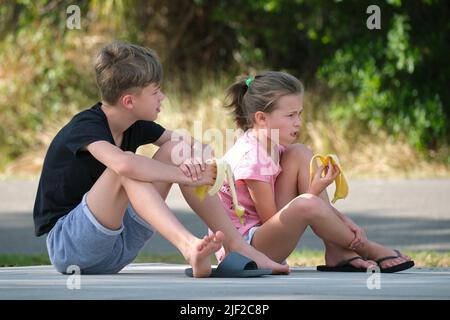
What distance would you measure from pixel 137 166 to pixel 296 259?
2756 millimetres

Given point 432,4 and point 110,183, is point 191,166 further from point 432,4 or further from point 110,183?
point 432,4

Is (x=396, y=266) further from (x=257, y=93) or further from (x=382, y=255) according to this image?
(x=257, y=93)

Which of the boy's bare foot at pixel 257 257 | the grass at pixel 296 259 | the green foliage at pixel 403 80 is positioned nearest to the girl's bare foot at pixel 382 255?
the boy's bare foot at pixel 257 257

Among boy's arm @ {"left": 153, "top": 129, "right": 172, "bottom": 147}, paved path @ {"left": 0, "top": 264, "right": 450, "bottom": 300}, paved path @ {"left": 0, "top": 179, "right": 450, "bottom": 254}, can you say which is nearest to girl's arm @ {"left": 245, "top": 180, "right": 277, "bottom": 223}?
paved path @ {"left": 0, "top": 264, "right": 450, "bottom": 300}

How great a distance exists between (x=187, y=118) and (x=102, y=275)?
9398mm

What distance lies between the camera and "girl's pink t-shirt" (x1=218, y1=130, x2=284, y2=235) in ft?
16.0

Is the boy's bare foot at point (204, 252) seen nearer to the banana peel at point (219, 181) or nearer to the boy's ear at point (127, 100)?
the banana peel at point (219, 181)

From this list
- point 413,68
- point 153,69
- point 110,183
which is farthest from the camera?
point 413,68

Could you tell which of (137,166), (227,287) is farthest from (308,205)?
(137,166)

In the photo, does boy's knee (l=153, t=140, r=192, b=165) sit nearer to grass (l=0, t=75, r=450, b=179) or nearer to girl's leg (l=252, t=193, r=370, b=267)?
girl's leg (l=252, t=193, r=370, b=267)

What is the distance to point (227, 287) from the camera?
160 inches

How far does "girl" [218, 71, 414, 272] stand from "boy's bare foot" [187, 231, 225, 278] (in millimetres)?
477
